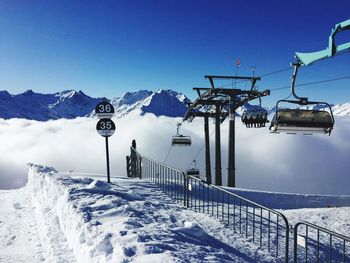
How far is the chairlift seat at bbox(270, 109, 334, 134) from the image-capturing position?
8.58 m

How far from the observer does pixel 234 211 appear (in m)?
8.54

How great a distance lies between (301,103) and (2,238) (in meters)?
8.06

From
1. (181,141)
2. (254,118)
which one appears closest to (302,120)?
(254,118)

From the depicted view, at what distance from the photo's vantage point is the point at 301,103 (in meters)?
7.82

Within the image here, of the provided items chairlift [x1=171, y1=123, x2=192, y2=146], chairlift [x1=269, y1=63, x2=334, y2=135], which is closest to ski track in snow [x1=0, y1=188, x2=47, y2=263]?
chairlift [x1=269, y1=63, x2=334, y2=135]

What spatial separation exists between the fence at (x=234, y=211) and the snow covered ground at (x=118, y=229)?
0.36 m

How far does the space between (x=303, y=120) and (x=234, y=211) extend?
2.75 m

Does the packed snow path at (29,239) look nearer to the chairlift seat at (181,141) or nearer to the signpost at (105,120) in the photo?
the signpost at (105,120)

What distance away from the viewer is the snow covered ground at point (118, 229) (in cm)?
581

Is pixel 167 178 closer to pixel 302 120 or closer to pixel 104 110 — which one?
pixel 104 110

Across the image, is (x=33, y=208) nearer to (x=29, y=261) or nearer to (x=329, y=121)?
(x=29, y=261)

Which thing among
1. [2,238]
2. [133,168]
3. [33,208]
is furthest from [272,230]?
[133,168]

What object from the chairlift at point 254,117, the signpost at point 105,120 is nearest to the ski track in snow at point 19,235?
the signpost at point 105,120

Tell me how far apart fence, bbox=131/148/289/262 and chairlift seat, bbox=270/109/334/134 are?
2.11 m
